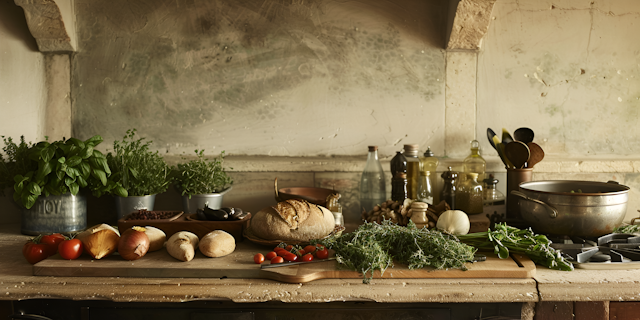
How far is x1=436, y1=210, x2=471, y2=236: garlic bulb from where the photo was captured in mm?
1883

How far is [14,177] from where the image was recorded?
1996mm

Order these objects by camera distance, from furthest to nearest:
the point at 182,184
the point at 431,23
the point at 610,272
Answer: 1. the point at 431,23
2. the point at 182,184
3. the point at 610,272

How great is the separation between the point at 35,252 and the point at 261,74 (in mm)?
1438

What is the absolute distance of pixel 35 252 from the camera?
1.66m

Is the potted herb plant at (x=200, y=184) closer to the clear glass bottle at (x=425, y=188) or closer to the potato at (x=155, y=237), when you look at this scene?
the potato at (x=155, y=237)

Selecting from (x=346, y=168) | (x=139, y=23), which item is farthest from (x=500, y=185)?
(x=139, y=23)

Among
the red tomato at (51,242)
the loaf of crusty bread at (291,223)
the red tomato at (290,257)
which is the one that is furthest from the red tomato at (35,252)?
the red tomato at (290,257)

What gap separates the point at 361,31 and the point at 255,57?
0.64 m

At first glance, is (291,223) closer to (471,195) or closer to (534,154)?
(471,195)

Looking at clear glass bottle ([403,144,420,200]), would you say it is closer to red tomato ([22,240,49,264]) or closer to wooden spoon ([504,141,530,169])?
wooden spoon ([504,141,530,169])

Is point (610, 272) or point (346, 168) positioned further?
point (346, 168)

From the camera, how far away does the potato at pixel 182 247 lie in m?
1.63

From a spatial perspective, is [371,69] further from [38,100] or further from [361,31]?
[38,100]

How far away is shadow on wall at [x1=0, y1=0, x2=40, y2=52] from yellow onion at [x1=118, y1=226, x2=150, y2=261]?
155 cm
